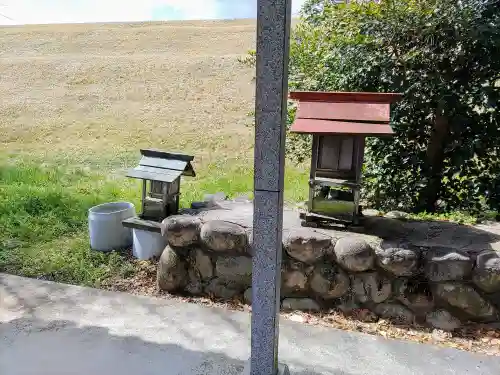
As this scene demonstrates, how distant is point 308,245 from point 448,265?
703mm

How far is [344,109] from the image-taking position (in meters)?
2.28

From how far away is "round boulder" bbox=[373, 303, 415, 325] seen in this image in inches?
90.3

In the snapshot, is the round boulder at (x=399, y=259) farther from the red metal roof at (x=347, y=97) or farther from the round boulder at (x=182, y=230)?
the round boulder at (x=182, y=230)

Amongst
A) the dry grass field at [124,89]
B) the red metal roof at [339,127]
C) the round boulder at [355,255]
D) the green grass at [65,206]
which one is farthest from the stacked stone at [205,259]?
the dry grass field at [124,89]

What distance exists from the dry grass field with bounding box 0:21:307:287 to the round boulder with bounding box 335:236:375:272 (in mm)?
2016

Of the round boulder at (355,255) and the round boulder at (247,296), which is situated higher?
the round boulder at (355,255)

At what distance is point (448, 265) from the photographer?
2158 mm

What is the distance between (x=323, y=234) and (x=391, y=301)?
507 millimetres

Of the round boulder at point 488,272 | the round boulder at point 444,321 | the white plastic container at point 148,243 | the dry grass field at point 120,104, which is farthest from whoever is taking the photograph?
the dry grass field at point 120,104

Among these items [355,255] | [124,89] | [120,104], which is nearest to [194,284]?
[355,255]

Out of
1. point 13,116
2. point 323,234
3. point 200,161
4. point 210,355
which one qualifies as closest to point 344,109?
point 323,234

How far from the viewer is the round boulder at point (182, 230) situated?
2516mm

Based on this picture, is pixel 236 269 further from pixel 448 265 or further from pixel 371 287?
pixel 448 265

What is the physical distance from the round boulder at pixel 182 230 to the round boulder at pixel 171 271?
80 mm
